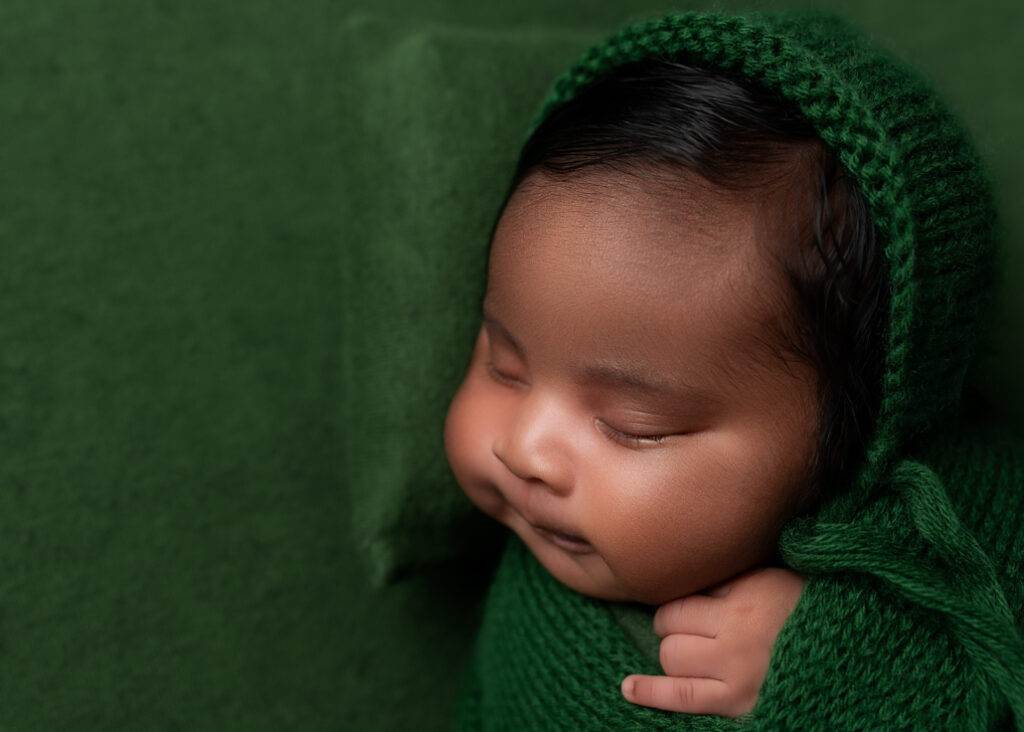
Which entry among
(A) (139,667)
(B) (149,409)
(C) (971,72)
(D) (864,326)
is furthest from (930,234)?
(A) (139,667)

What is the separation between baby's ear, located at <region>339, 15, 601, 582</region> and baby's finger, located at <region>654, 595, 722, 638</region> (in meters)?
0.33

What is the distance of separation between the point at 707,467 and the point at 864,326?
0.62 feet

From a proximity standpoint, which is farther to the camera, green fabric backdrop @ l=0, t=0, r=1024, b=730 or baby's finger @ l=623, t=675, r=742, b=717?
green fabric backdrop @ l=0, t=0, r=1024, b=730

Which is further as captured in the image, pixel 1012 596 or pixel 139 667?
pixel 139 667

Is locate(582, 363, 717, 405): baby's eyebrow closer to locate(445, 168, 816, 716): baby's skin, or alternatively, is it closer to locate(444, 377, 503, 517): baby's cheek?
locate(445, 168, 816, 716): baby's skin

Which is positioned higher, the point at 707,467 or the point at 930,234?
the point at 930,234

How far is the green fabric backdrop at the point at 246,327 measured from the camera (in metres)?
1.04

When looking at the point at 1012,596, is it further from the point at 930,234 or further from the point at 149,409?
the point at 149,409

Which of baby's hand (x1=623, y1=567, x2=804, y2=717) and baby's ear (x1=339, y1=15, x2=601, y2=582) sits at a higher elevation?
baby's ear (x1=339, y1=15, x2=601, y2=582)

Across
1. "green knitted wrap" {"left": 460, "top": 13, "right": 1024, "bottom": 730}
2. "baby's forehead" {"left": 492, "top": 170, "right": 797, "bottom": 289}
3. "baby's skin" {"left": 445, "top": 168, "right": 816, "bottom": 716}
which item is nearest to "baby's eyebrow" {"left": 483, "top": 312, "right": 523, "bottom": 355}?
Answer: "baby's skin" {"left": 445, "top": 168, "right": 816, "bottom": 716}

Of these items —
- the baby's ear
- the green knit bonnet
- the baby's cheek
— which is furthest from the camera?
the baby's ear

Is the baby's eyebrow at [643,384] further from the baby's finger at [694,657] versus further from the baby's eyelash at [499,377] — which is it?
the baby's finger at [694,657]

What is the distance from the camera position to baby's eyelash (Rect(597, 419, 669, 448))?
0.89 m

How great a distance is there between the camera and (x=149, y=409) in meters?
1.11
